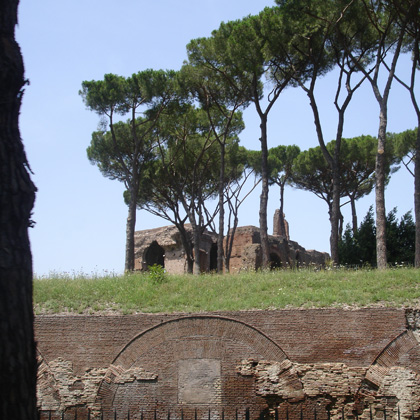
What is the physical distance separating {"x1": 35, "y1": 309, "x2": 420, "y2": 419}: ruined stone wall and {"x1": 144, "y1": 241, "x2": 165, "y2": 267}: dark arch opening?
45.1ft

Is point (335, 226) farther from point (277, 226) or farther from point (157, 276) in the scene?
point (277, 226)

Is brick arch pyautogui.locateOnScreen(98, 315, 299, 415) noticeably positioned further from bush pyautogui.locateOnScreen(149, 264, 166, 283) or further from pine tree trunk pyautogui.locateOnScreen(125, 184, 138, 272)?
pine tree trunk pyautogui.locateOnScreen(125, 184, 138, 272)

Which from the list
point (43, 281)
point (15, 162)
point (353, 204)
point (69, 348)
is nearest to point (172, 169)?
point (353, 204)

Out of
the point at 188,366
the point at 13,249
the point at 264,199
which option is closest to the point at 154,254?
the point at 264,199

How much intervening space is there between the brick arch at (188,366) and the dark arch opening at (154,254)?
1392 cm

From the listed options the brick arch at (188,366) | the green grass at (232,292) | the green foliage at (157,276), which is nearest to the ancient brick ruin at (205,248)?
the green foliage at (157,276)

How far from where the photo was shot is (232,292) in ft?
35.0

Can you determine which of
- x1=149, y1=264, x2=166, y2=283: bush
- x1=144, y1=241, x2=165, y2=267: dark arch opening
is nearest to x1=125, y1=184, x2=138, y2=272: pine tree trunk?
x1=149, y1=264, x2=166, y2=283: bush

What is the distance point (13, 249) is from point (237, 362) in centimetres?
716

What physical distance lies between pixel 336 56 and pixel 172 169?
7.36 m

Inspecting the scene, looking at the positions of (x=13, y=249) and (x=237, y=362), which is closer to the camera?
(x=13, y=249)

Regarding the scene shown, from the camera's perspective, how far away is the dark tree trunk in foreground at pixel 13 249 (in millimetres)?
2318

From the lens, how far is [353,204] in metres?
21.9

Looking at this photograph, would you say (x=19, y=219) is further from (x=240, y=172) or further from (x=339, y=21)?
(x=240, y=172)
